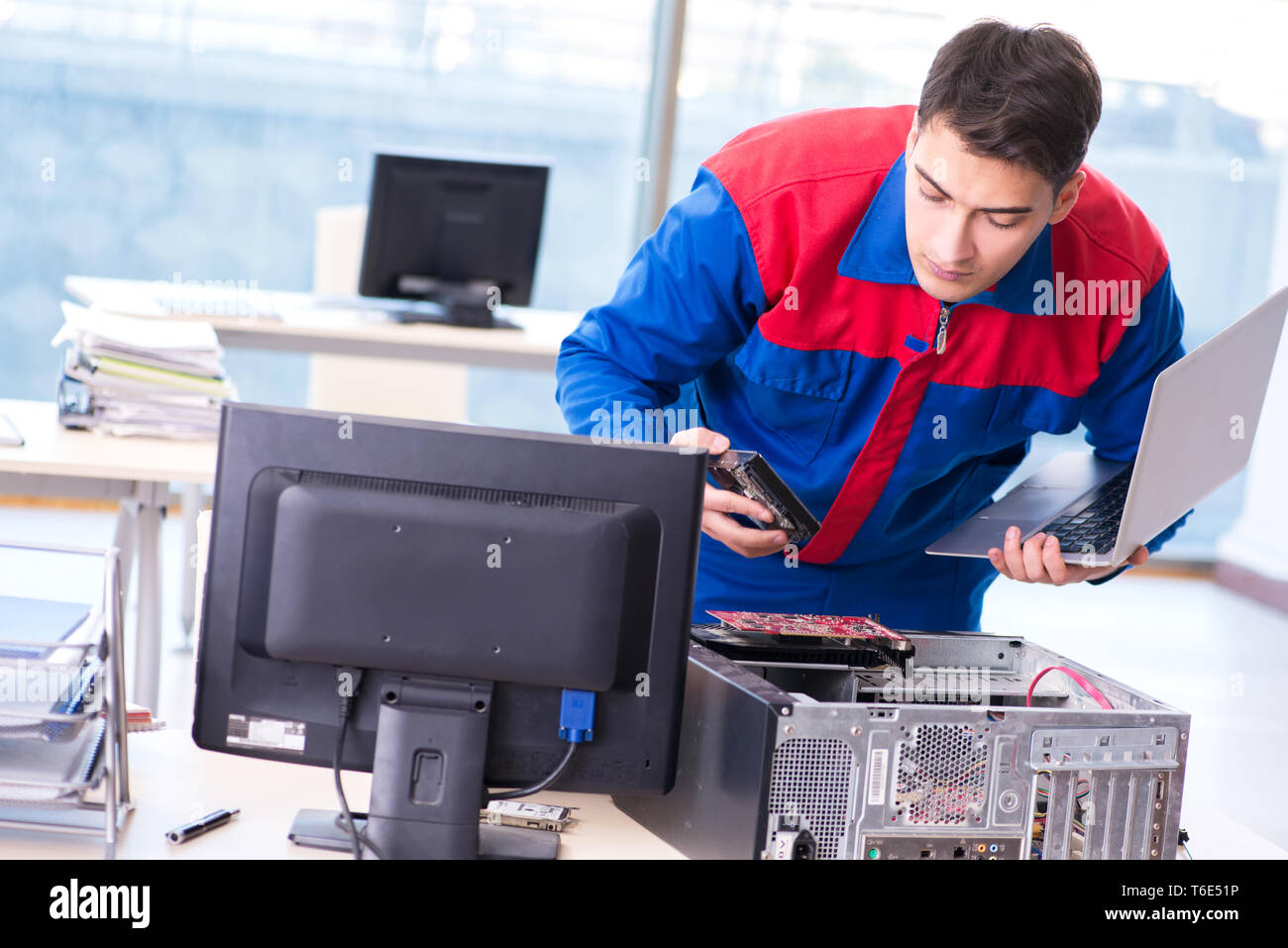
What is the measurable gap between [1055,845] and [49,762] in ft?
3.00

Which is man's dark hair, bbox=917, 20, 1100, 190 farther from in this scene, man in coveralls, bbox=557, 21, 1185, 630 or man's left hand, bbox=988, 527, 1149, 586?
man's left hand, bbox=988, 527, 1149, 586

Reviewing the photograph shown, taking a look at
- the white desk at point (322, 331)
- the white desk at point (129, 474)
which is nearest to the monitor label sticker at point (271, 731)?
the white desk at point (129, 474)

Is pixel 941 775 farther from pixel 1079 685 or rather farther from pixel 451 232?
pixel 451 232

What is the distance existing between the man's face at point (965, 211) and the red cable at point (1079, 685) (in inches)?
16.9

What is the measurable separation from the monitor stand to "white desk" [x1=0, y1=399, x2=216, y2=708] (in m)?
1.45

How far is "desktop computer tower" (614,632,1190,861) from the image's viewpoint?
1.17 metres

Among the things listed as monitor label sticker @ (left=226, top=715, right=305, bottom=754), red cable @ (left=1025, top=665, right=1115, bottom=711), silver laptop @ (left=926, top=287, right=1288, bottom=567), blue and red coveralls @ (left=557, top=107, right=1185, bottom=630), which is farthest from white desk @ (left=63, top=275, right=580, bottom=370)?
monitor label sticker @ (left=226, top=715, right=305, bottom=754)

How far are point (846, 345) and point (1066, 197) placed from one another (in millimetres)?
313

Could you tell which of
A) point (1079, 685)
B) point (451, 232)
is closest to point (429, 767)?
point (1079, 685)

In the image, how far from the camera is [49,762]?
4.00 ft

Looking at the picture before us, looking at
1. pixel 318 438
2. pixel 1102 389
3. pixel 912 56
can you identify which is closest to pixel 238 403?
pixel 318 438

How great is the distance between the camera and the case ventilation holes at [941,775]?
1190mm

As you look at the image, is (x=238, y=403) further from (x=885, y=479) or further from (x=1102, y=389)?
(x=1102, y=389)

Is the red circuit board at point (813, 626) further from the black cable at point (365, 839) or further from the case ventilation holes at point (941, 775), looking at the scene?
the black cable at point (365, 839)
